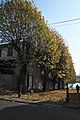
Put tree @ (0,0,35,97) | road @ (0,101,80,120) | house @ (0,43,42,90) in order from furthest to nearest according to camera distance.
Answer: house @ (0,43,42,90), tree @ (0,0,35,97), road @ (0,101,80,120)

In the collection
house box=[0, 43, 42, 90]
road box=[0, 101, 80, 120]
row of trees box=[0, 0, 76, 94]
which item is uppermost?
row of trees box=[0, 0, 76, 94]

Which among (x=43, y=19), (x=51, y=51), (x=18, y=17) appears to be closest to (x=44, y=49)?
(x=51, y=51)

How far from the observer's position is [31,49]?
3044 cm

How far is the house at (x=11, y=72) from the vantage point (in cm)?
3538

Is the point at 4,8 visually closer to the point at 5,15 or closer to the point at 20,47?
the point at 5,15

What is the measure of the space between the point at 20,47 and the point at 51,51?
5.10 metres

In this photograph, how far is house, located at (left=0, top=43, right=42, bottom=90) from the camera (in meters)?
35.4

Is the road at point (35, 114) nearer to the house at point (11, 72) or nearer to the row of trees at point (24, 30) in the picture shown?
the row of trees at point (24, 30)

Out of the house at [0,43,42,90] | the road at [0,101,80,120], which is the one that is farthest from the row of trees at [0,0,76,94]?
the road at [0,101,80,120]

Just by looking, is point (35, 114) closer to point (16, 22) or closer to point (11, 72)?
point (16, 22)

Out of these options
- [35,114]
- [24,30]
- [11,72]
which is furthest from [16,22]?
[35,114]

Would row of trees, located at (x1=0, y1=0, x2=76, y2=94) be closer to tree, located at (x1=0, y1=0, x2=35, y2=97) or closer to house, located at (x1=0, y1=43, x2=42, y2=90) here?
tree, located at (x1=0, y1=0, x2=35, y2=97)

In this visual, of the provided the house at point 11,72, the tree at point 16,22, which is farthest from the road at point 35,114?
the house at point 11,72

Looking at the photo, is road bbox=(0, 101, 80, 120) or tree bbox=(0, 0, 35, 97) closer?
road bbox=(0, 101, 80, 120)
